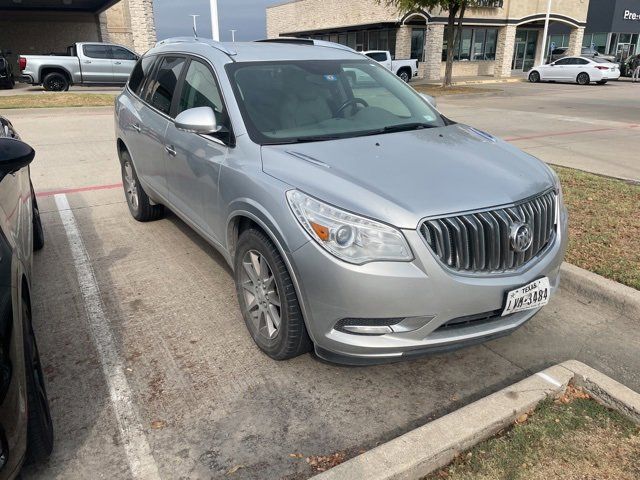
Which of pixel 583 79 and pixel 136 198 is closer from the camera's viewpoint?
pixel 136 198

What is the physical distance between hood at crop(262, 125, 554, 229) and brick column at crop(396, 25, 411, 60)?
31380 millimetres

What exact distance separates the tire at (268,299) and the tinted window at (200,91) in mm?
962

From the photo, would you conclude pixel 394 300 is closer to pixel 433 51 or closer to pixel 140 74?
pixel 140 74

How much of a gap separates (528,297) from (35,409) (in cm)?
238

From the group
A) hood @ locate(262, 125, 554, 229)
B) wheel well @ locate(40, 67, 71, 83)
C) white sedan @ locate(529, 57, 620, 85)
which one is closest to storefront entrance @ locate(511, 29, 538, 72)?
white sedan @ locate(529, 57, 620, 85)

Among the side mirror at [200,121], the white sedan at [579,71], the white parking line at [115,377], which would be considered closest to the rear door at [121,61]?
the white parking line at [115,377]

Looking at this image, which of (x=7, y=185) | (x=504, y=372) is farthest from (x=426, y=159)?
(x=7, y=185)

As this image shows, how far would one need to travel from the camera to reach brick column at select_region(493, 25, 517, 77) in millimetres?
33219

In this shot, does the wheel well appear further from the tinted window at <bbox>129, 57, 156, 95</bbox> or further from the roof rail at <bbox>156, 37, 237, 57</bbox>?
the roof rail at <bbox>156, 37, 237, 57</bbox>

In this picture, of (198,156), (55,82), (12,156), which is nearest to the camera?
(12,156)

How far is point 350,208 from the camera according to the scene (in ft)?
8.50

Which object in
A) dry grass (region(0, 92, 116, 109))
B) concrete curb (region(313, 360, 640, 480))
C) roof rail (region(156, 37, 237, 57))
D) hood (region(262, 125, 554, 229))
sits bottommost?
concrete curb (region(313, 360, 640, 480))

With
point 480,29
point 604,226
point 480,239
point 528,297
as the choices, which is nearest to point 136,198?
point 480,239

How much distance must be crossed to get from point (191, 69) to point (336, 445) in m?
2.98
